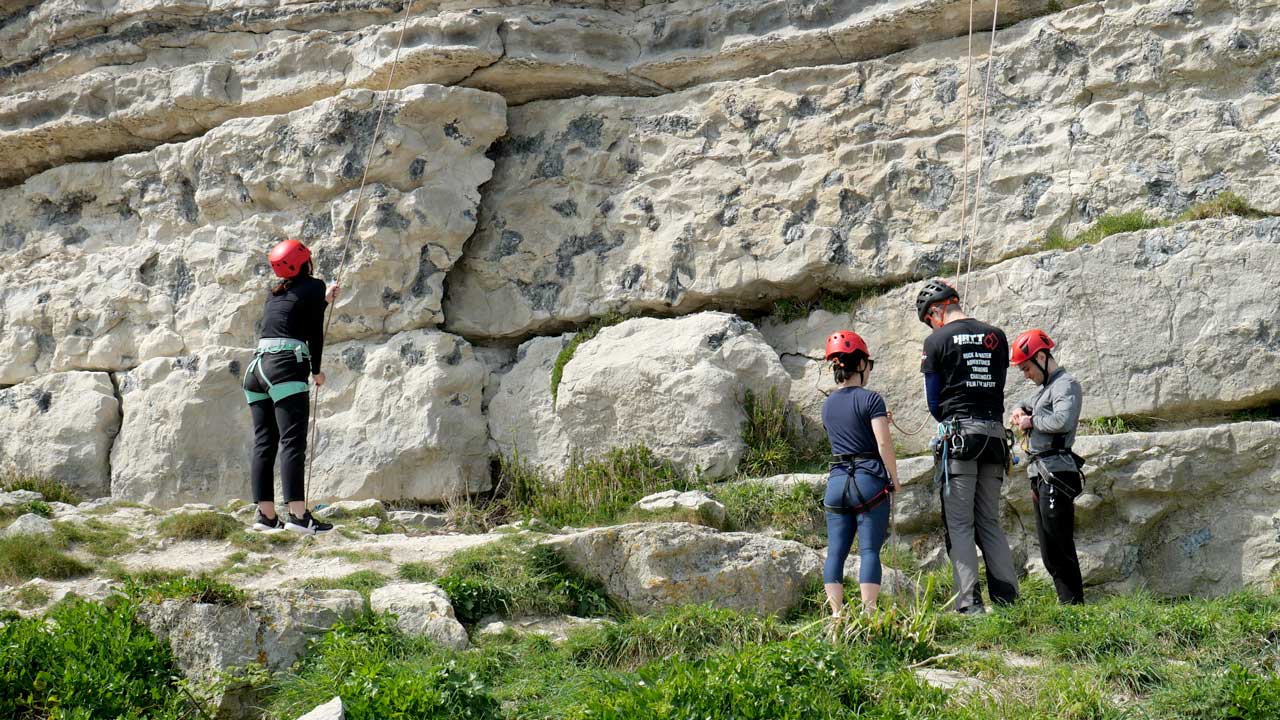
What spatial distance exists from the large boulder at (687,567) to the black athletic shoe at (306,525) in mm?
1781

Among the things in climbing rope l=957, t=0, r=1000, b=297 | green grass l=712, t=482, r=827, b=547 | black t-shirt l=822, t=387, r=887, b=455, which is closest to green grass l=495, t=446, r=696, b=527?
green grass l=712, t=482, r=827, b=547

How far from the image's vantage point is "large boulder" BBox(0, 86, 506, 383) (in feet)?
33.1

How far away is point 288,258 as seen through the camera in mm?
7930

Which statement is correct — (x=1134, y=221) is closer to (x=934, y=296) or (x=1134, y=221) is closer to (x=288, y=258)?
(x=934, y=296)

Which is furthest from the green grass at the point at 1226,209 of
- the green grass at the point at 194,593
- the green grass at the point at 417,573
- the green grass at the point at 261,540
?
the green grass at the point at 194,593

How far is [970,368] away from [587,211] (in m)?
4.16

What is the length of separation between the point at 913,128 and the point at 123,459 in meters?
7.16

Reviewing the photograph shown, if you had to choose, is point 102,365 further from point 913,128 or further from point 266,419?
point 913,128

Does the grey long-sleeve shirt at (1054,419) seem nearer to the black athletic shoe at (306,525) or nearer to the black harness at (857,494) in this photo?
the black harness at (857,494)

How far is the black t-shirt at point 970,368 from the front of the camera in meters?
7.35

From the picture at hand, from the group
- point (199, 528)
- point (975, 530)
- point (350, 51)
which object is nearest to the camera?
point (975, 530)

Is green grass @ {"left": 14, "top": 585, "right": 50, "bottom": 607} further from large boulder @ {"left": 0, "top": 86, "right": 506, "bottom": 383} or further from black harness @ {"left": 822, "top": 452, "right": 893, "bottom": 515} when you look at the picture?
black harness @ {"left": 822, "top": 452, "right": 893, "bottom": 515}

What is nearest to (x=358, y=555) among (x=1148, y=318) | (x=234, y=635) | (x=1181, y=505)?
(x=234, y=635)

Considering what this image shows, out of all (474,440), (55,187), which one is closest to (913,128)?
(474,440)
